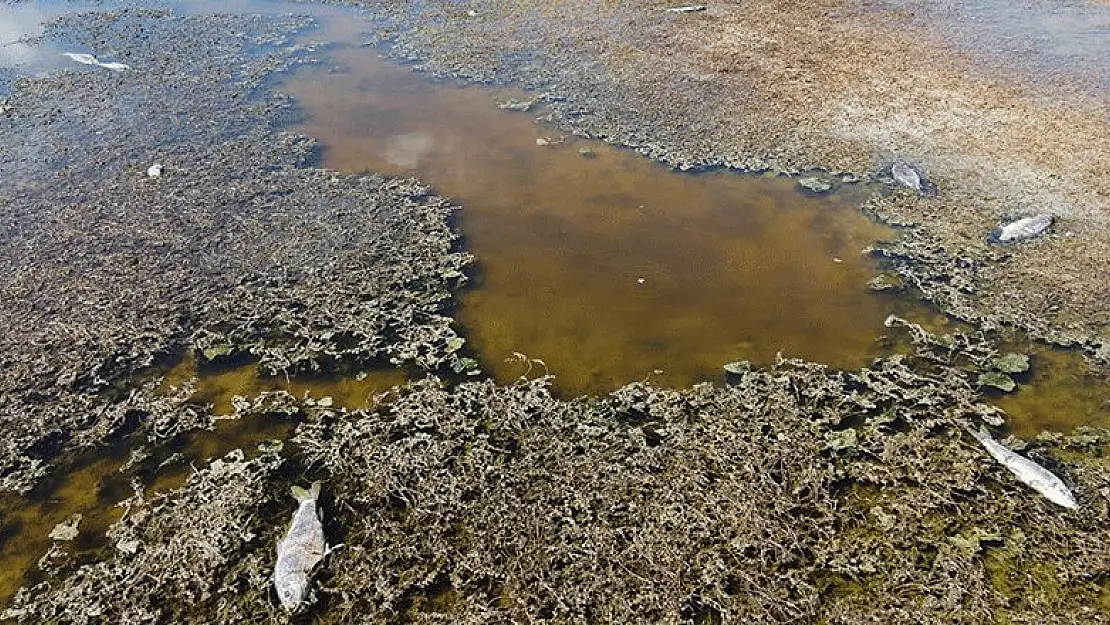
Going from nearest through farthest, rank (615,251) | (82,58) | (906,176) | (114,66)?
1. (615,251)
2. (906,176)
3. (114,66)
4. (82,58)

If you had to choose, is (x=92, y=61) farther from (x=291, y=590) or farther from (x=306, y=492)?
(x=291, y=590)

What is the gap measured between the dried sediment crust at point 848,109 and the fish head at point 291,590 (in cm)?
561

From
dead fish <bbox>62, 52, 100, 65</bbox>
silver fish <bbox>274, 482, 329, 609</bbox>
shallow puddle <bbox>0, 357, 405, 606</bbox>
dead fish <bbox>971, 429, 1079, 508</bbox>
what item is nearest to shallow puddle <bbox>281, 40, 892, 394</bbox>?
dead fish <bbox>971, 429, 1079, 508</bbox>

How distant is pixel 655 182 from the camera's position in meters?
8.17

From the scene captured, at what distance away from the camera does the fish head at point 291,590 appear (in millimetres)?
3961

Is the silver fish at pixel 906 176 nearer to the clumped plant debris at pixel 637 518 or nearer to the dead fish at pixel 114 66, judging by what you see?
the clumped plant debris at pixel 637 518

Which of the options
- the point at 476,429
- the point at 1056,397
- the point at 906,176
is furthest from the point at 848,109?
the point at 476,429

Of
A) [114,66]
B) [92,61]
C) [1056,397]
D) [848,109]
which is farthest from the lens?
[92,61]

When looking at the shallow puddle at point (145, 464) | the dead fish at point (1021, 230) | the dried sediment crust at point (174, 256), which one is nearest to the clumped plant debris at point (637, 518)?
the shallow puddle at point (145, 464)

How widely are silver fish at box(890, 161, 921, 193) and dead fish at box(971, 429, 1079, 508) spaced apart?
371 cm

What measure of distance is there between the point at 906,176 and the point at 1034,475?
4179 mm

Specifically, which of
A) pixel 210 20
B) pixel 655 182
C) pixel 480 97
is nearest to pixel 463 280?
pixel 655 182

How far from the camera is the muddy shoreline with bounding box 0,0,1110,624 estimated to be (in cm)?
407

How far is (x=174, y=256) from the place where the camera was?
673 cm
